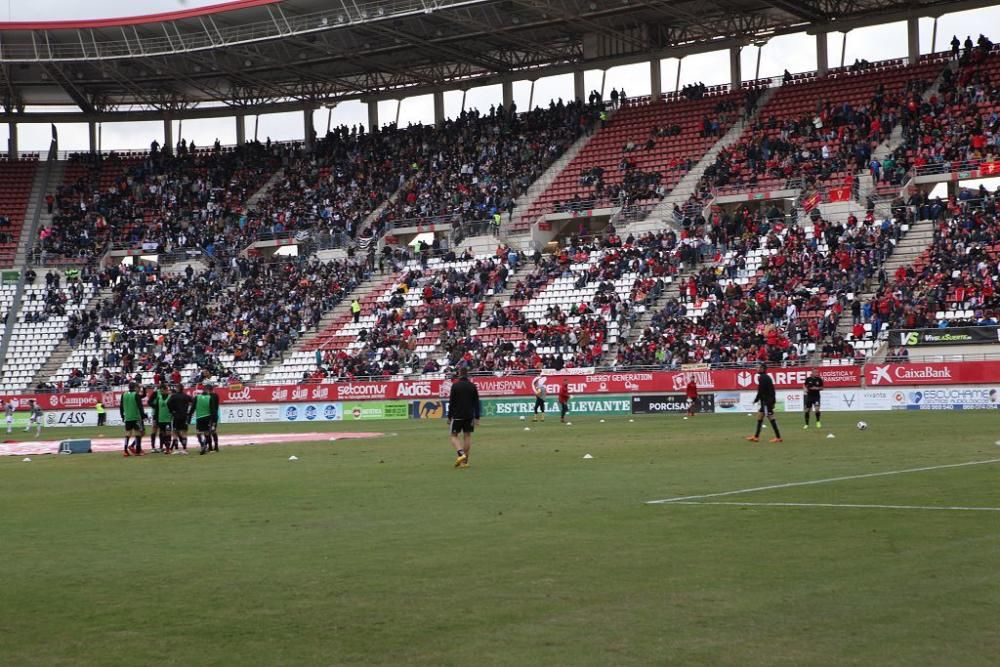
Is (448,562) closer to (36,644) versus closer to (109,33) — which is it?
(36,644)

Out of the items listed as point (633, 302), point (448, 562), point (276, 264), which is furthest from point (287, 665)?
point (276, 264)

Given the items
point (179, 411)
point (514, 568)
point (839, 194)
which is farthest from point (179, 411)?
point (839, 194)

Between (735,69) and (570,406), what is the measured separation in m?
23.9

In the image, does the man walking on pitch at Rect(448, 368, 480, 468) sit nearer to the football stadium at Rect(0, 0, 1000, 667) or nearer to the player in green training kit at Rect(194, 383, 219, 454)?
the football stadium at Rect(0, 0, 1000, 667)

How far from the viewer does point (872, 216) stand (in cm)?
5312

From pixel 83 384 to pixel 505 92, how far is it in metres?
28.9

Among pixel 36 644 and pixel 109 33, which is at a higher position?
pixel 109 33

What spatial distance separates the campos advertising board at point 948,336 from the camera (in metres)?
44.0

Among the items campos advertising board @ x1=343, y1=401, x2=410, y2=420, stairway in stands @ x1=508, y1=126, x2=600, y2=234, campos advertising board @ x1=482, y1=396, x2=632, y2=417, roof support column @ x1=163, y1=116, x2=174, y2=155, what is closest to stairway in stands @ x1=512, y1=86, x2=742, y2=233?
stairway in stands @ x1=508, y1=126, x2=600, y2=234

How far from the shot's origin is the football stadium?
999 cm

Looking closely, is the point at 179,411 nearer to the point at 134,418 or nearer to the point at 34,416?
the point at 134,418

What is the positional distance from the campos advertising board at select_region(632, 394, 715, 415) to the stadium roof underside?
21244 millimetres

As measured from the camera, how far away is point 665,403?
1959 inches

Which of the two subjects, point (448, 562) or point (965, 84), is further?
point (965, 84)
